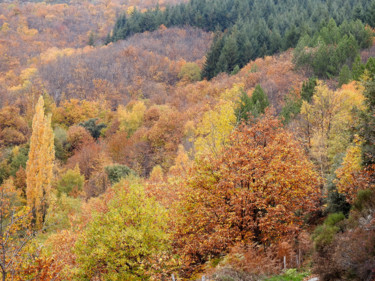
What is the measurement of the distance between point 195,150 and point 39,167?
47.4 ft

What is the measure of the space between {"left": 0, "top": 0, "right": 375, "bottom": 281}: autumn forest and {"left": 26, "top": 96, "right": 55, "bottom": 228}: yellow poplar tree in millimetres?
129

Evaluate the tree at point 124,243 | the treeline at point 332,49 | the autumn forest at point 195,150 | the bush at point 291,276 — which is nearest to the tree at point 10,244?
the autumn forest at point 195,150

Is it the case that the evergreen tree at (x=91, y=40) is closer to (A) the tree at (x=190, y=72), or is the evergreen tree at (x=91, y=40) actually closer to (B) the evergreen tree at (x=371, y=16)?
(A) the tree at (x=190, y=72)

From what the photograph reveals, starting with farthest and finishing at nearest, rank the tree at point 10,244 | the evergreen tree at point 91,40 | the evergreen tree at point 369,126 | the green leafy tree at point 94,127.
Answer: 1. the evergreen tree at point 91,40
2. the green leafy tree at point 94,127
3. the evergreen tree at point 369,126
4. the tree at point 10,244

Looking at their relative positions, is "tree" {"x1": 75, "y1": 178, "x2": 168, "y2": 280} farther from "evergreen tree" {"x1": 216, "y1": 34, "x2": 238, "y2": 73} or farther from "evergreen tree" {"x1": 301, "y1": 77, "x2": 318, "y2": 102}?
"evergreen tree" {"x1": 216, "y1": 34, "x2": 238, "y2": 73}

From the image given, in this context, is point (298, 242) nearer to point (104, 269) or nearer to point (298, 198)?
point (298, 198)

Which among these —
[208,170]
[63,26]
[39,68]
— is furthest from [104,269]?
[63,26]

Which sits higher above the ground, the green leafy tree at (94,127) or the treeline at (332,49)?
the treeline at (332,49)

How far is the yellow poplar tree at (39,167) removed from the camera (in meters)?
32.4

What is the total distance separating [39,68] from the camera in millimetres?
92250

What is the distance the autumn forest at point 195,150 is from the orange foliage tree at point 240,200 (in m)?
0.08

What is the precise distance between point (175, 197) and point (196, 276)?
213 inches

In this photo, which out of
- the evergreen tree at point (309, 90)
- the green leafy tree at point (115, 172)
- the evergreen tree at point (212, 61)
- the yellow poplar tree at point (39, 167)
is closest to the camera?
the yellow poplar tree at point (39, 167)

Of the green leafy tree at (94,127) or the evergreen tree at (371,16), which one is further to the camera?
the evergreen tree at (371,16)
